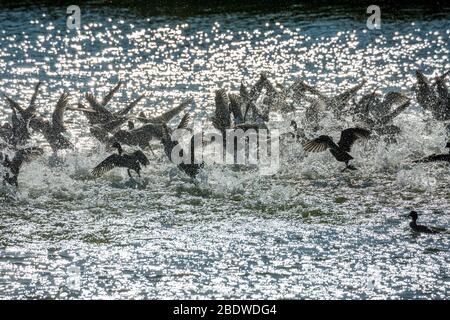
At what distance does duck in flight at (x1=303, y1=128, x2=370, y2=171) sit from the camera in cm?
1222

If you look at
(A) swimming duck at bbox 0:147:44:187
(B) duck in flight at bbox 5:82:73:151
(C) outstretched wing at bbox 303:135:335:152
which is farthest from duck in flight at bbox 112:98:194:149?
(C) outstretched wing at bbox 303:135:335:152

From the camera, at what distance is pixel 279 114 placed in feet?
49.1

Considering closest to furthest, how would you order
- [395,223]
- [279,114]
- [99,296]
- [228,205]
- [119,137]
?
[99,296], [395,223], [228,205], [119,137], [279,114]

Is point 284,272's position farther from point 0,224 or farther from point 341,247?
point 0,224

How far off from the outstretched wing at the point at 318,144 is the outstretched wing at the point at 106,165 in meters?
2.76

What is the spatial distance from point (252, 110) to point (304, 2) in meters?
12.2

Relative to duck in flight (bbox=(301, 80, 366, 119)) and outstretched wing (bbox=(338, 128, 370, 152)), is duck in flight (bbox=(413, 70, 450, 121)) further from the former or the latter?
outstretched wing (bbox=(338, 128, 370, 152))

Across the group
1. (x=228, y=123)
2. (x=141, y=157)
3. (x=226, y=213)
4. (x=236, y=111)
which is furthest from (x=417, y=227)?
(x=236, y=111)

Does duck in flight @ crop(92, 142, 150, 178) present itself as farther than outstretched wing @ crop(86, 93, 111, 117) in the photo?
No

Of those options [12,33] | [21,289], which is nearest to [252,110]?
[21,289]

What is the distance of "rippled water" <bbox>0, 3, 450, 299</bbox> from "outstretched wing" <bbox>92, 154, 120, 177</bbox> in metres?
0.18

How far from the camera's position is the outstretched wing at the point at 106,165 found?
1192 centimetres

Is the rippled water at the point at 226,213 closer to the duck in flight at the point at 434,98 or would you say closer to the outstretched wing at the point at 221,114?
the duck in flight at the point at 434,98

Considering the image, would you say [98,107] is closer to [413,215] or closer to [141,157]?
[141,157]
